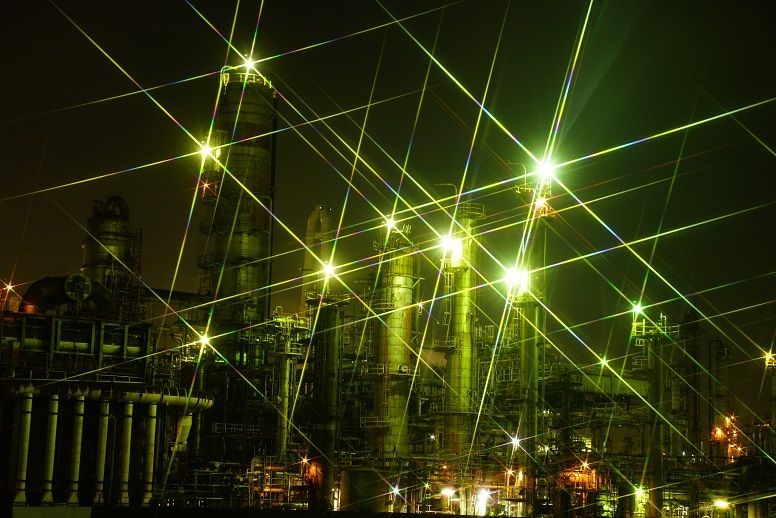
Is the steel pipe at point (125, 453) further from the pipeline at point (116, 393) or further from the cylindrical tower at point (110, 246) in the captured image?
the cylindrical tower at point (110, 246)

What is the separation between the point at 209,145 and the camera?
2141 inches

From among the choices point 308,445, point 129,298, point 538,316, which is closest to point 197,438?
point 308,445

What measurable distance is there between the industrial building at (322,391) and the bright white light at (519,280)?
139 millimetres

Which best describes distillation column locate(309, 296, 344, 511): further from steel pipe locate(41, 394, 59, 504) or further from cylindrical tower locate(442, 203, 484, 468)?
steel pipe locate(41, 394, 59, 504)

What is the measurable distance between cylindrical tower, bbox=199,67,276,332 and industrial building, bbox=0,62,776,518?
13 cm

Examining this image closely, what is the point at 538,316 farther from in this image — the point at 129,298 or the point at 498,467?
the point at 129,298

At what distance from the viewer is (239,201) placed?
5438cm

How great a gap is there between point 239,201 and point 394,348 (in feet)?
40.8

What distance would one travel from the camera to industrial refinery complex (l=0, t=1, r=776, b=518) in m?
41.2

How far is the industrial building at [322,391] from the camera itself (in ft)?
135

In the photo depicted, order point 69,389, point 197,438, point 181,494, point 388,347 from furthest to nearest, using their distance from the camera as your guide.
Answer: point 388,347, point 197,438, point 181,494, point 69,389

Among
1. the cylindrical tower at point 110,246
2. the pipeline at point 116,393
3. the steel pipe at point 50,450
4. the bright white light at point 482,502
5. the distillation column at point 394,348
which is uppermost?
the cylindrical tower at point 110,246

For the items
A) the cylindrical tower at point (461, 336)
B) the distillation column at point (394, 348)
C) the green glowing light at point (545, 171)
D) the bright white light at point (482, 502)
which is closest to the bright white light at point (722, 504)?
the bright white light at point (482, 502)

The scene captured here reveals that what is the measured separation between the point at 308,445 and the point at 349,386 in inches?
387
